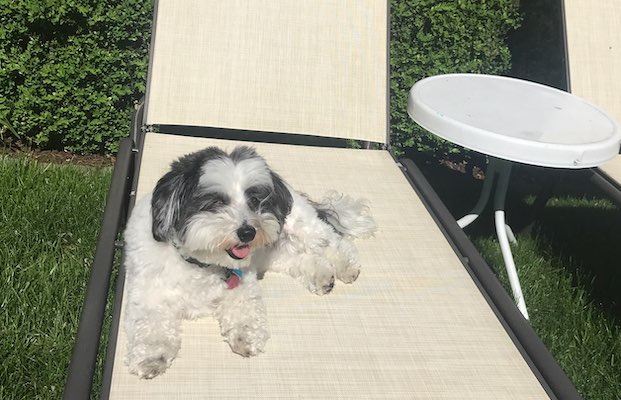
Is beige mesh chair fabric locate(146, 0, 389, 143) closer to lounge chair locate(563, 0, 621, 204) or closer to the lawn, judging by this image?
the lawn

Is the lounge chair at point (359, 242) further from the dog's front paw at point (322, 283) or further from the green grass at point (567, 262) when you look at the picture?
the green grass at point (567, 262)

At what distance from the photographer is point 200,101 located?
345 cm

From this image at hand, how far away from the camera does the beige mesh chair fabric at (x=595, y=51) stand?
3.76 m

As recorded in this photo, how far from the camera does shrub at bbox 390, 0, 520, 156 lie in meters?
4.26

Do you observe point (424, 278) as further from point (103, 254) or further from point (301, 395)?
point (103, 254)

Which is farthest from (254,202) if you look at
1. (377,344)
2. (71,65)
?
(71,65)

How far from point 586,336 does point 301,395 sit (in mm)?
1782

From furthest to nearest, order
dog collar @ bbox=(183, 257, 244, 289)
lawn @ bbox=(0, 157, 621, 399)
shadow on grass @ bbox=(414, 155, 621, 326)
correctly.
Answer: shadow on grass @ bbox=(414, 155, 621, 326) → lawn @ bbox=(0, 157, 621, 399) → dog collar @ bbox=(183, 257, 244, 289)

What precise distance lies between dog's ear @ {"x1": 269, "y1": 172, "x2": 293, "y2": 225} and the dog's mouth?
0.18 m

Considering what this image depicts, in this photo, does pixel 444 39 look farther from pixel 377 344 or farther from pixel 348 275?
pixel 377 344

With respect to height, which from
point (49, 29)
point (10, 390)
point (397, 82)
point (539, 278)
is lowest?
point (539, 278)

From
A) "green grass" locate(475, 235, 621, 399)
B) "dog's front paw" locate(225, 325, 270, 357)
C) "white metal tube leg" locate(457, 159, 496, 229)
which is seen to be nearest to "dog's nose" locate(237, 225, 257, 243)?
"dog's front paw" locate(225, 325, 270, 357)

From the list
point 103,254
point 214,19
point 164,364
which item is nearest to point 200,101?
point 214,19

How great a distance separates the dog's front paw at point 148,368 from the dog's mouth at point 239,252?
406 mm
